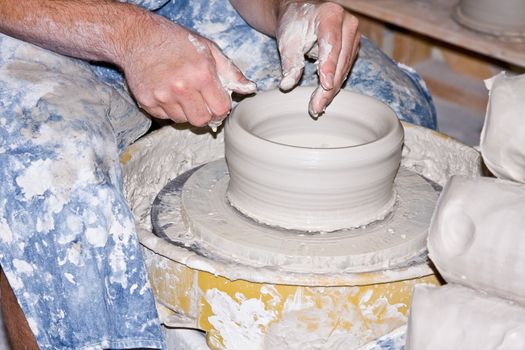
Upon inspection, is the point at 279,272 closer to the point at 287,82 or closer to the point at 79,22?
the point at 287,82

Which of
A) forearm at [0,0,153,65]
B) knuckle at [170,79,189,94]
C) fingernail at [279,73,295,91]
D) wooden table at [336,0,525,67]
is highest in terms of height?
forearm at [0,0,153,65]

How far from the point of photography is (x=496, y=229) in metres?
1.24

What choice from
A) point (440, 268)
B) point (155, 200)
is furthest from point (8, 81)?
point (440, 268)

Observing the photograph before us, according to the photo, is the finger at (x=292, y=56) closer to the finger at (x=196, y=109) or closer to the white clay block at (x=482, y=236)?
the finger at (x=196, y=109)

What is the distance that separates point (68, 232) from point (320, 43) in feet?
1.80

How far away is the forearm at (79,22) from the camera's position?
1547 mm

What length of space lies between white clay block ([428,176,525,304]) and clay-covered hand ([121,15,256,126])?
16.3 inches

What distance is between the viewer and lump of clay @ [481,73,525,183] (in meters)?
1.29

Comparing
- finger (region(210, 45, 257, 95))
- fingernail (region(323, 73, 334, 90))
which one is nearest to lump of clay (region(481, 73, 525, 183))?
fingernail (region(323, 73, 334, 90))

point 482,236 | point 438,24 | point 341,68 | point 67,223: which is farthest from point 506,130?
point 438,24

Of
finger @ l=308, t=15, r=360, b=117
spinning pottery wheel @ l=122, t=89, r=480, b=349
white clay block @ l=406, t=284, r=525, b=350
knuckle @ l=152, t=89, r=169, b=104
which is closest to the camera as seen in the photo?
white clay block @ l=406, t=284, r=525, b=350

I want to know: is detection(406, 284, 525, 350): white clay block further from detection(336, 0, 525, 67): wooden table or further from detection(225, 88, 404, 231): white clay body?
detection(336, 0, 525, 67): wooden table

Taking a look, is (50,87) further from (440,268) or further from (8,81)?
(440,268)

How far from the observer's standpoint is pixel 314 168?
57.2 inches
